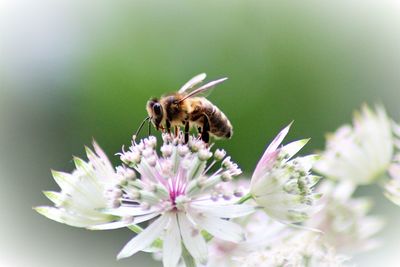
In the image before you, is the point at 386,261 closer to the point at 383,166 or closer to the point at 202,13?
→ the point at 383,166

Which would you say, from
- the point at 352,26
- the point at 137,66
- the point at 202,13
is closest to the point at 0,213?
the point at 137,66

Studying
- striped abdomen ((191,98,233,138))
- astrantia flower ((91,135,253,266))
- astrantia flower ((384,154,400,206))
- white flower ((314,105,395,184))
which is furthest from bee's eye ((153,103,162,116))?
astrantia flower ((384,154,400,206))

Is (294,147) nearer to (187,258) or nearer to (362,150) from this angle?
(187,258)

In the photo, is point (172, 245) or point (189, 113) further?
point (189, 113)

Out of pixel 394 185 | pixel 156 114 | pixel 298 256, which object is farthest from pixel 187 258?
pixel 156 114

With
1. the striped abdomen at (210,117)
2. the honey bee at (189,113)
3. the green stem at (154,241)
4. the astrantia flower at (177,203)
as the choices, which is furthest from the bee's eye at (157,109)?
the green stem at (154,241)

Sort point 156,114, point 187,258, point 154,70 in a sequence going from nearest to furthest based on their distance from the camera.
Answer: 1. point 187,258
2. point 156,114
3. point 154,70

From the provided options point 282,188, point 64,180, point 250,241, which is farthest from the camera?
point 250,241

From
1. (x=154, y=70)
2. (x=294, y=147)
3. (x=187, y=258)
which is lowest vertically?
(x=187, y=258)
